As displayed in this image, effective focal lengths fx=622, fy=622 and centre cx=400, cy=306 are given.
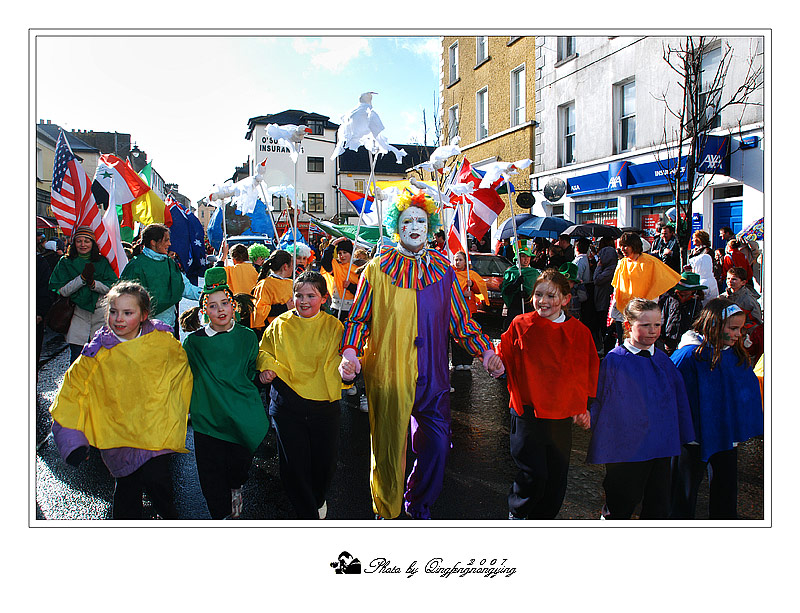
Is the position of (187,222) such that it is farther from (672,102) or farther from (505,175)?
(672,102)

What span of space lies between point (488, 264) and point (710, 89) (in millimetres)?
4865

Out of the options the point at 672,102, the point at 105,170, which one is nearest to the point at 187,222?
the point at 105,170

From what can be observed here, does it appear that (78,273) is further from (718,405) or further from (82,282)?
(718,405)

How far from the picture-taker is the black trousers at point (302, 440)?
11.4 ft

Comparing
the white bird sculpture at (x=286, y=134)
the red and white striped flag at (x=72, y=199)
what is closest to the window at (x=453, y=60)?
the white bird sculpture at (x=286, y=134)

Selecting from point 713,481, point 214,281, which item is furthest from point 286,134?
point 713,481

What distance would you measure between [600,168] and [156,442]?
1338cm

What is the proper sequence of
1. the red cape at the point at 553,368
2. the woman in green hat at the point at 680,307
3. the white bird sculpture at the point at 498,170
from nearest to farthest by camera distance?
the red cape at the point at 553,368 → the woman in green hat at the point at 680,307 → the white bird sculpture at the point at 498,170

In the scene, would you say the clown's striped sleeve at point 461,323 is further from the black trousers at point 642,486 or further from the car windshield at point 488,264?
the car windshield at point 488,264

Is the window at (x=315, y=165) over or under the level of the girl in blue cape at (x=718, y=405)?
over

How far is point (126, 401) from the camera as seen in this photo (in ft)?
10.2

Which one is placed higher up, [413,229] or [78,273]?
[413,229]

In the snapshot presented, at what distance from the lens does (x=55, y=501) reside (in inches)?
156

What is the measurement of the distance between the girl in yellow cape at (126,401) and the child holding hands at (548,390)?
183 centimetres
